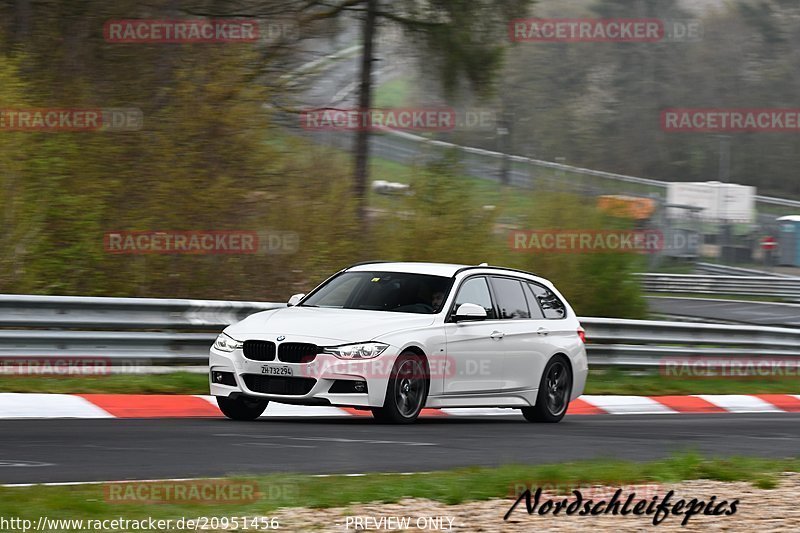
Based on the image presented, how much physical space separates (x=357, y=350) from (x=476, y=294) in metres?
2.19

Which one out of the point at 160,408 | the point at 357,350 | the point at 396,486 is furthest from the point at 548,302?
the point at 396,486

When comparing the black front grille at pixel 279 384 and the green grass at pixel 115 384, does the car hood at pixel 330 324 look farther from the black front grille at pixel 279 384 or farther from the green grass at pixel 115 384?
the green grass at pixel 115 384

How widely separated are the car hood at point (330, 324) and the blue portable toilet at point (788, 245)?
4021 cm

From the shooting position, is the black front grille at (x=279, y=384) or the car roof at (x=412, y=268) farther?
the car roof at (x=412, y=268)

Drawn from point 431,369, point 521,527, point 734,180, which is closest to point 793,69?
point 734,180

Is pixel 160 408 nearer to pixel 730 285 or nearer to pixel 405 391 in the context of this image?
pixel 405 391

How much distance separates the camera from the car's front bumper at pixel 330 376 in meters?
11.6

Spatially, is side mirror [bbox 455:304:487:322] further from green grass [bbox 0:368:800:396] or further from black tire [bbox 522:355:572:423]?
green grass [bbox 0:368:800:396]

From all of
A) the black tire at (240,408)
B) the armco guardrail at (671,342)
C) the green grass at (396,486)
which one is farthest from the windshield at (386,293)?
the armco guardrail at (671,342)

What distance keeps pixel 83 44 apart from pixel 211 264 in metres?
3.78

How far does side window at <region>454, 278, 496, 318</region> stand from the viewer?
43.4 ft

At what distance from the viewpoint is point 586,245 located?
953 inches

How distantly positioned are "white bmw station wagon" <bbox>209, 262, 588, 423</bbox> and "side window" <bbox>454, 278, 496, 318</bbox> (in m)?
0.01

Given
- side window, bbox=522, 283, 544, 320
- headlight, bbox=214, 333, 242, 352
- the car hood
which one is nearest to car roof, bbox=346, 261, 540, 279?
the car hood
